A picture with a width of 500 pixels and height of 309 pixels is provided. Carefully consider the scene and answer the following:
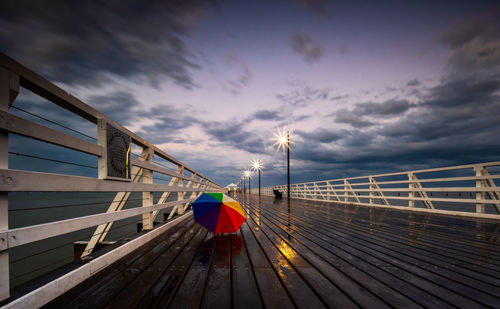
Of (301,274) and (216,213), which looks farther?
(216,213)

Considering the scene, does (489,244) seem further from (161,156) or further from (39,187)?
(161,156)

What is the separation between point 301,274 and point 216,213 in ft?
5.66

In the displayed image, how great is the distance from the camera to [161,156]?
15.5 ft

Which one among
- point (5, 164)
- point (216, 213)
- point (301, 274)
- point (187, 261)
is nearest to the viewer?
point (5, 164)

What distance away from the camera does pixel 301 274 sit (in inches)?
87.7

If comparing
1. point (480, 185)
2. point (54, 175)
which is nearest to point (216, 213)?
point (54, 175)

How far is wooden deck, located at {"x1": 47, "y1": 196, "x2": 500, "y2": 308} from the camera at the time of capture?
1.75m

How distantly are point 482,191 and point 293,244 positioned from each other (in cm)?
603

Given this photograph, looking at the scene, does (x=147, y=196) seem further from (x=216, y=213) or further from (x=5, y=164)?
(x=5, y=164)

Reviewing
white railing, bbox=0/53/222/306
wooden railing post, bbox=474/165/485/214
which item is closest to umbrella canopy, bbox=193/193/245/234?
white railing, bbox=0/53/222/306

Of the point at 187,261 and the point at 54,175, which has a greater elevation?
the point at 54,175

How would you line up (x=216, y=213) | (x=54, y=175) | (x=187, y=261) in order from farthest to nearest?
(x=216, y=213), (x=187, y=261), (x=54, y=175)

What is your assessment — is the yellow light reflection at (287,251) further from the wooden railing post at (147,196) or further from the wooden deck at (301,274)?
the wooden railing post at (147,196)

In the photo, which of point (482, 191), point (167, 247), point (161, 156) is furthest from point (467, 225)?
point (161, 156)
